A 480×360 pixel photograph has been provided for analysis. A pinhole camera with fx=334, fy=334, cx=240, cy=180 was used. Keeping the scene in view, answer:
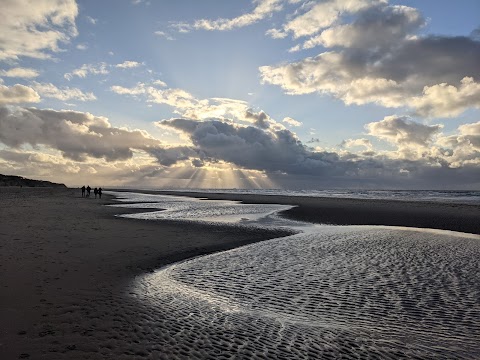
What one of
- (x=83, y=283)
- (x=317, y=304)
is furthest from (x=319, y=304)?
(x=83, y=283)

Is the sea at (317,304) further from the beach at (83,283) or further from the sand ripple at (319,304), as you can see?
the beach at (83,283)

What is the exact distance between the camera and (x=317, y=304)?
11.0 meters

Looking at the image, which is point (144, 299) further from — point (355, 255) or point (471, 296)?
point (355, 255)

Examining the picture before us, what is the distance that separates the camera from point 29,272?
513 inches

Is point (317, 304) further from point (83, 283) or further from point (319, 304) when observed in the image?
point (83, 283)

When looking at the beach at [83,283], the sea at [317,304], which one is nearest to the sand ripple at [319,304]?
the sea at [317,304]

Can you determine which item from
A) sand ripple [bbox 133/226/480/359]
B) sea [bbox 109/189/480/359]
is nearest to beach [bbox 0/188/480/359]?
sea [bbox 109/189/480/359]

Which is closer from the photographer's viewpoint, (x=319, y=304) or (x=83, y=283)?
(x=319, y=304)

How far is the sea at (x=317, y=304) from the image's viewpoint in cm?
778

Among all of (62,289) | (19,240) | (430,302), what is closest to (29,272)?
(62,289)

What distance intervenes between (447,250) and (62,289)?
21300 millimetres

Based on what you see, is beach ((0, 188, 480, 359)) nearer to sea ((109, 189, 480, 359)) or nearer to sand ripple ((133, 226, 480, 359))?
sea ((109, 189, 480, 359))

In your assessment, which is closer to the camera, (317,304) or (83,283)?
(317,304)

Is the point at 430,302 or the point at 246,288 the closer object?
the point at 430,302
